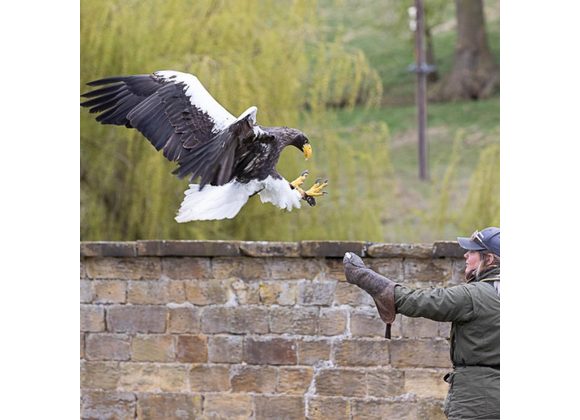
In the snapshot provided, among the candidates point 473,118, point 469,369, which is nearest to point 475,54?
point 473,118

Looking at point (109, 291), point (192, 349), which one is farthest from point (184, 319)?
point (109, 291)

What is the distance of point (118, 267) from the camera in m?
5.33

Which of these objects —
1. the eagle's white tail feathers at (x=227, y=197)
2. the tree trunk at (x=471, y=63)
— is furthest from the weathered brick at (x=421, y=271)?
the tree trunk at (x=471, y=63)

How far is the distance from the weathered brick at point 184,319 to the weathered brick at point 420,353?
0.90 m

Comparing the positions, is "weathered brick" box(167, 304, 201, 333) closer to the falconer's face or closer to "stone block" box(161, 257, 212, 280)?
"stone block" box(161, 257, 212, 280)

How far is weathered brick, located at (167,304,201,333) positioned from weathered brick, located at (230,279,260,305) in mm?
200

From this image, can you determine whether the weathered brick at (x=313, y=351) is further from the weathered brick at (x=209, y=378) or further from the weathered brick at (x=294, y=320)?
the weathered brick at (x=209, y=378)

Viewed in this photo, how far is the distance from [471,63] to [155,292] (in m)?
10.9

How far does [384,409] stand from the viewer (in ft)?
16.6

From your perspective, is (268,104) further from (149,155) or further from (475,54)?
(475,54)

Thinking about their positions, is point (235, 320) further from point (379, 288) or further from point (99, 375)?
point (379, 288)

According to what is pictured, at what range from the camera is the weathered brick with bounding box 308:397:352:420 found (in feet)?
16.6

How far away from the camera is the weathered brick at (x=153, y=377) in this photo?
5.23m

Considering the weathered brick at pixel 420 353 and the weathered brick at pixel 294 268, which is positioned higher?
the weathered brick at pixel 294 268
